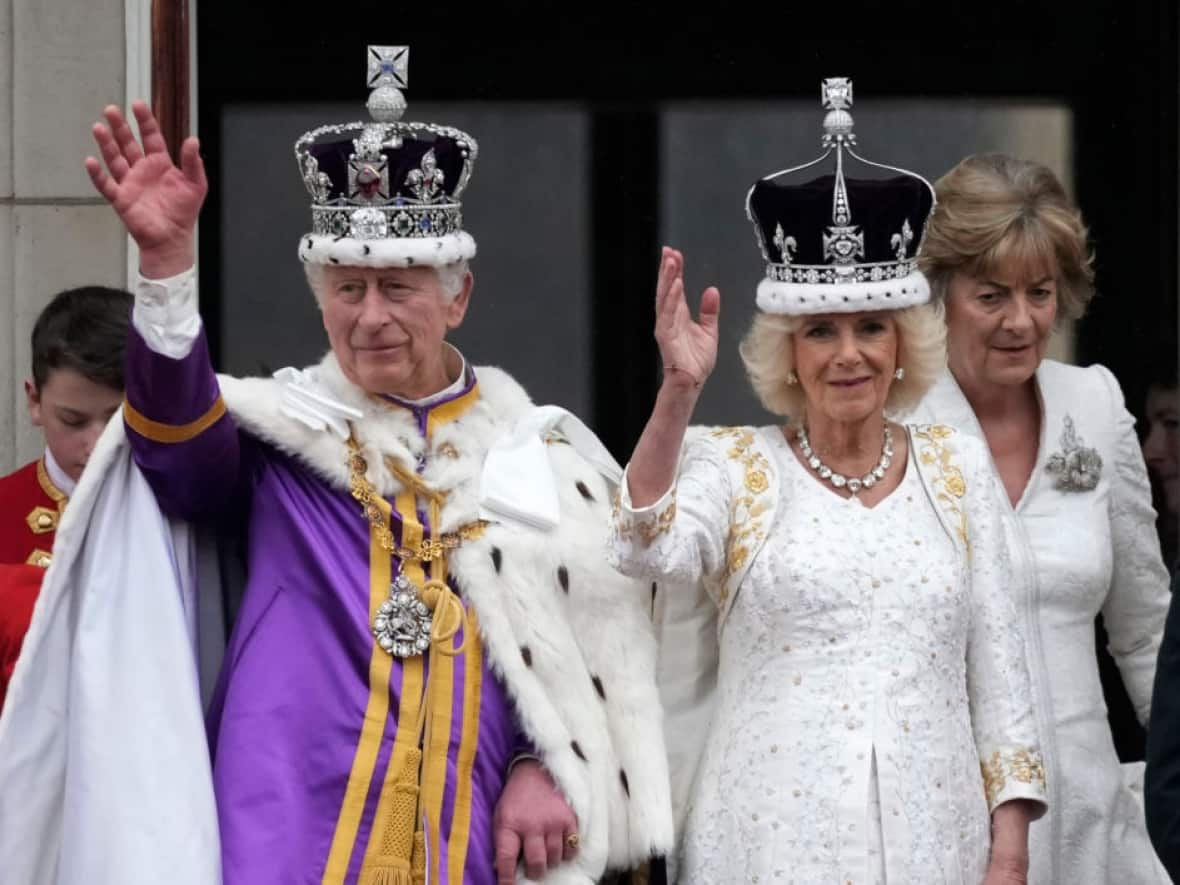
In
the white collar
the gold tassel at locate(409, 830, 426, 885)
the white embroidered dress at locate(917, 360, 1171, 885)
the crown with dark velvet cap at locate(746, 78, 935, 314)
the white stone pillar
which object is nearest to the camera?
the gold tassel at locate(409, 830, 426, 885)

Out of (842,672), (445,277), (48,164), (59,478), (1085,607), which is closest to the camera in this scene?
(842,672)

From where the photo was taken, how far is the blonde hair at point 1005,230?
5070 millimetres

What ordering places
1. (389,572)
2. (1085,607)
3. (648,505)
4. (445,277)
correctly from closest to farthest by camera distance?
(648,505) < (389,572) < (445,277) < (1085,607)

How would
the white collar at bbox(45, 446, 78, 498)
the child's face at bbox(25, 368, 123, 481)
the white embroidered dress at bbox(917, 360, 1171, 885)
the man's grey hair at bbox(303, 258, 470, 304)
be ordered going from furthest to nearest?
the white embroidered dress at bbox(917, 360, 1171, 885) → the white collar at bbox(45, 446, 78, 498) → the child's face at bbox(25, 368, 123, 481) → the man's grey hair at bbox(303, 258, 470, 304)

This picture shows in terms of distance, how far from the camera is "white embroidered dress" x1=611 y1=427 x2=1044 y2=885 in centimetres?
432

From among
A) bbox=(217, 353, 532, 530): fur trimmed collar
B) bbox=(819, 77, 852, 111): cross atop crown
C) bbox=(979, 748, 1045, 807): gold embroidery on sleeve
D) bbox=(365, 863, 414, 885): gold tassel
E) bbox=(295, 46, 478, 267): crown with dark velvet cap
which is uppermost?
bbox=(819, 77, 852, 111): cross atop crown

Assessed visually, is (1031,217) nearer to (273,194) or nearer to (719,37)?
(719,37)

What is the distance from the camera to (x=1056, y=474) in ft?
16.7

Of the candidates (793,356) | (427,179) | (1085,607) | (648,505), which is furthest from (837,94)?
(1085,607)

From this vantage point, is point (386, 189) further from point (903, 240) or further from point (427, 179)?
point (903, 240)

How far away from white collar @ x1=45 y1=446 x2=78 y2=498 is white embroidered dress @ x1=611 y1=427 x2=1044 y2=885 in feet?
3.73

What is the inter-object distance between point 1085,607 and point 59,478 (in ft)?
6.37

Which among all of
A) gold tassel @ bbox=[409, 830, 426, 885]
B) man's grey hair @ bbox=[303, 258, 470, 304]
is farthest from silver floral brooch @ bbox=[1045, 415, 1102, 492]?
gold tassel @ bbox=[409, 830, 426, 885]

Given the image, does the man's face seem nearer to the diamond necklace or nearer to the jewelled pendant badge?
the jewelled pendant badge
